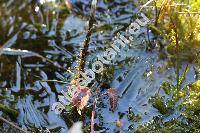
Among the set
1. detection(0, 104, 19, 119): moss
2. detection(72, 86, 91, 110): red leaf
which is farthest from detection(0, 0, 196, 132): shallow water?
detection(72, 86, 91, 110): red leaf

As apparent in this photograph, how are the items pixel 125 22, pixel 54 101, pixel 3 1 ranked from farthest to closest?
pixel 3 1 → pixel 125 22 → pixel 54 101

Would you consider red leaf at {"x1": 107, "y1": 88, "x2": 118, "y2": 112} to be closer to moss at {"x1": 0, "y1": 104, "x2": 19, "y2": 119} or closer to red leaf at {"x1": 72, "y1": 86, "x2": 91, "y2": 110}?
red leaf at {"x1": 72, "y1": 86, "x2": 91, "y2": 110}

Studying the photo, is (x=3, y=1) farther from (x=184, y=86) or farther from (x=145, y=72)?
(x=184, y=86)

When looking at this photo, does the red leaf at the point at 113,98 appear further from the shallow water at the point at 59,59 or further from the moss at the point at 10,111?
the moss at the point at 10,111

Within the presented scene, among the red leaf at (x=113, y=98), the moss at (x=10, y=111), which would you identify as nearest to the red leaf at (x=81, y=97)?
the red leaf at (x=113, y=98)

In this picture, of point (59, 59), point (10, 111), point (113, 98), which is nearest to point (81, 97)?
point (113, 98)

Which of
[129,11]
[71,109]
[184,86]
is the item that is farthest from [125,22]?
[71,109]

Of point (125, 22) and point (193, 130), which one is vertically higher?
point (125, 22)

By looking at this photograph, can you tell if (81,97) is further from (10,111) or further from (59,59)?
(59,59)
